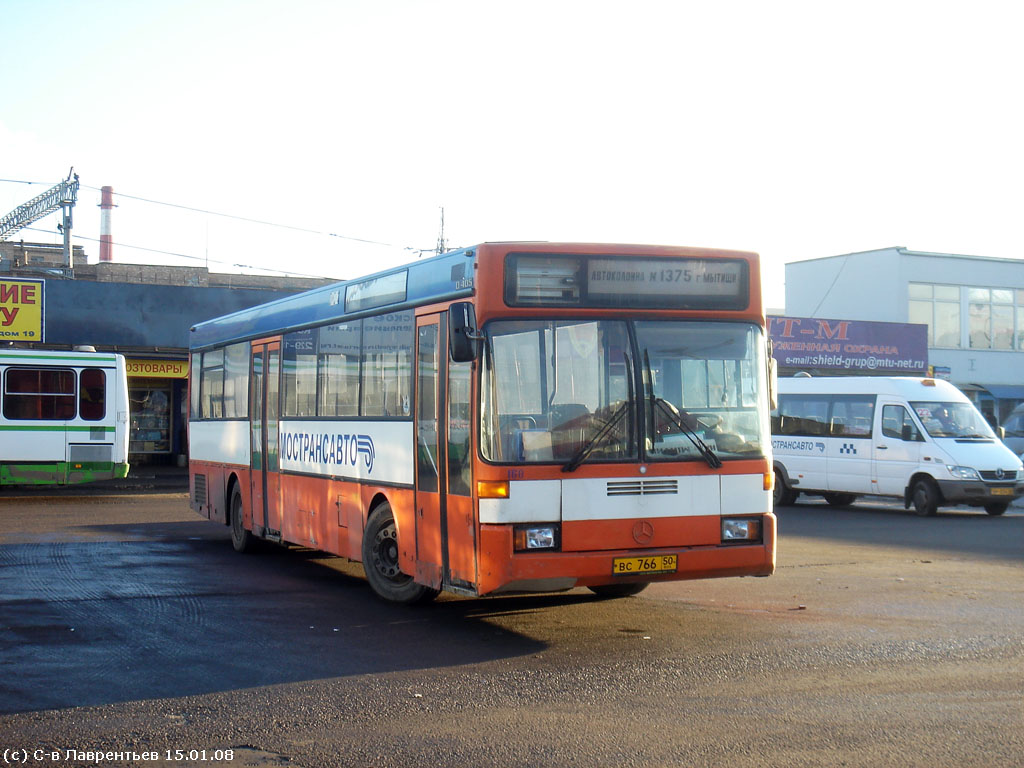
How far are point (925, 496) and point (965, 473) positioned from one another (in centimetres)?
89

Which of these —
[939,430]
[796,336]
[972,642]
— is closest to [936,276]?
[796,336]

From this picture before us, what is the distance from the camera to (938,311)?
51.7 metres

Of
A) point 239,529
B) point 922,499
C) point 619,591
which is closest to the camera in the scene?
point 619,591

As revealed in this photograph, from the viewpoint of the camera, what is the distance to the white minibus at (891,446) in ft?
70.9

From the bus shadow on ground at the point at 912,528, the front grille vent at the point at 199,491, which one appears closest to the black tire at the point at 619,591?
the bus shadow on ground at the point at 912,528

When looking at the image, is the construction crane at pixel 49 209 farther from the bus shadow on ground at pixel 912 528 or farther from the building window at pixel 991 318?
the building window at pixel 991 318

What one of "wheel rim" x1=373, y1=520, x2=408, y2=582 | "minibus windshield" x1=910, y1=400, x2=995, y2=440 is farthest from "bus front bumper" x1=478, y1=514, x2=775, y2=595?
"minibus windshield" x1=910, y1=400, x2=995, y2=440

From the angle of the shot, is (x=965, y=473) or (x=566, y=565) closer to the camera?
(x=566, y=565)

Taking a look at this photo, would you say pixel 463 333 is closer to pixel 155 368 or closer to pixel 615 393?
pixel 615 393

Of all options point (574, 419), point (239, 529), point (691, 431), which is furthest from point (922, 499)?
point (574, 419)

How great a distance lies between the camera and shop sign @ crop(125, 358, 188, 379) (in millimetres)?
33594

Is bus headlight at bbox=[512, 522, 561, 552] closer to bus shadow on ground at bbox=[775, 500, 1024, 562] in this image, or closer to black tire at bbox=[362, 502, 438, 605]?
black tire at bbox=[362, 502, 438, 605]

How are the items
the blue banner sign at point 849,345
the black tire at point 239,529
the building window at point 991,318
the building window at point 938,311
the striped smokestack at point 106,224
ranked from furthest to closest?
the striped smokestack at point 106,224 < the building window at point 991,318 < the building window at point 938,311 < the blue banner sign at point 849,345 < the black tire at point 239,529

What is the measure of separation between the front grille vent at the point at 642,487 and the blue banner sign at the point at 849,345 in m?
33.1
